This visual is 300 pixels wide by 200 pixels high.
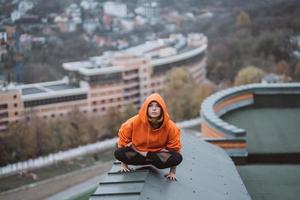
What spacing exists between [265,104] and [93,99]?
8.76 m

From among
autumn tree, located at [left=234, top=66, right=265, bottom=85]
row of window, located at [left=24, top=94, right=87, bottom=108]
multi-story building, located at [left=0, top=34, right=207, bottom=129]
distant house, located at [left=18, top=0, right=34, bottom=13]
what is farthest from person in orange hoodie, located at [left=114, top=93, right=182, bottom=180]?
autumn tree, located at [left=234, top=66, right=265, bottom=85]

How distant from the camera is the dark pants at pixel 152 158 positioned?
6.42ft

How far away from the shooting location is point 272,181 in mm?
2936

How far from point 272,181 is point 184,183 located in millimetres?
Result: 1128

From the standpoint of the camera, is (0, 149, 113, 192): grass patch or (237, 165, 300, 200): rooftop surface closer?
(237, 165, 300, 200): rooftop surface

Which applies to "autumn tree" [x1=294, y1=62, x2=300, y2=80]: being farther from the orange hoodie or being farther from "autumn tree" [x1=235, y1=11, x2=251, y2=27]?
the orange hoodie

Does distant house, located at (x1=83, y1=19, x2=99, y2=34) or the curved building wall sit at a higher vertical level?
distant house, located at (x1=83, y1=19, x2=99, y2=34)

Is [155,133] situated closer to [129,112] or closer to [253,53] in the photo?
[129,112]

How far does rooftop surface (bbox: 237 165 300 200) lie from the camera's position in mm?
2695

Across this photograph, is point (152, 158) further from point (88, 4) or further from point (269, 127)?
point (88, 4)

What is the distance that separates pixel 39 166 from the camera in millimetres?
10625

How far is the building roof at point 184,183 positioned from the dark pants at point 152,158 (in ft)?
0.09

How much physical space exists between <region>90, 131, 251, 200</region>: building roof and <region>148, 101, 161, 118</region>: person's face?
0.71 feet

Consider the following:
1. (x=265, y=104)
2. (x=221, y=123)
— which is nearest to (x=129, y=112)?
(x=265, y=104)
